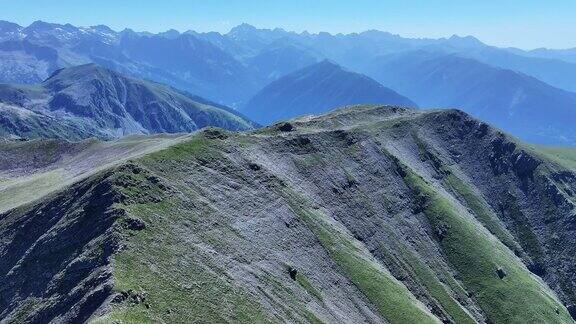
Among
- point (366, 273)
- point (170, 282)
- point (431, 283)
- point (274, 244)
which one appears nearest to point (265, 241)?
point (274, 244)

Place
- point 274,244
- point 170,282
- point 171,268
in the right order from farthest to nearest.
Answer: point 274,244 < point 171,268 < point 170,282

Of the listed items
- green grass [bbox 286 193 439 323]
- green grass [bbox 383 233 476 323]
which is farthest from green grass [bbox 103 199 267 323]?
green grass [bbox 383 233 476 323]

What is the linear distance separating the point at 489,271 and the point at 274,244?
7269cm

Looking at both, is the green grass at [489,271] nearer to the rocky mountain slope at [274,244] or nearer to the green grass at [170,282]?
the rocky mountain slope at [274,244]

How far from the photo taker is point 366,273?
13712 cm

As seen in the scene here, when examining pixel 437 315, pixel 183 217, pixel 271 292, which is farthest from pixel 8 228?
pixel 437 315

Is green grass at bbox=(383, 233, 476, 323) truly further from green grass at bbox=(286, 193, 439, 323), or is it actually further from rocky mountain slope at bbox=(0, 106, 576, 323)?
green grass at bbox=(286, 193, 439, 323)

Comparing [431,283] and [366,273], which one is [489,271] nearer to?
[431,283]

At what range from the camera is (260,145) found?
6521 inches

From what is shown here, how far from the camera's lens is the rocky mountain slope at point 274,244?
93938mm

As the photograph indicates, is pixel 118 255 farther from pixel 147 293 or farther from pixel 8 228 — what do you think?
pixel 8 228

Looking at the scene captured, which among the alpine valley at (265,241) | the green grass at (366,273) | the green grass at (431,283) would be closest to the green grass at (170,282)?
the alpine valley at (265,241)

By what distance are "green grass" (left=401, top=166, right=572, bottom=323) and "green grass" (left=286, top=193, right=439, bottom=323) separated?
2651cm

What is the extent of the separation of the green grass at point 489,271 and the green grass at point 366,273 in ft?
87.0
